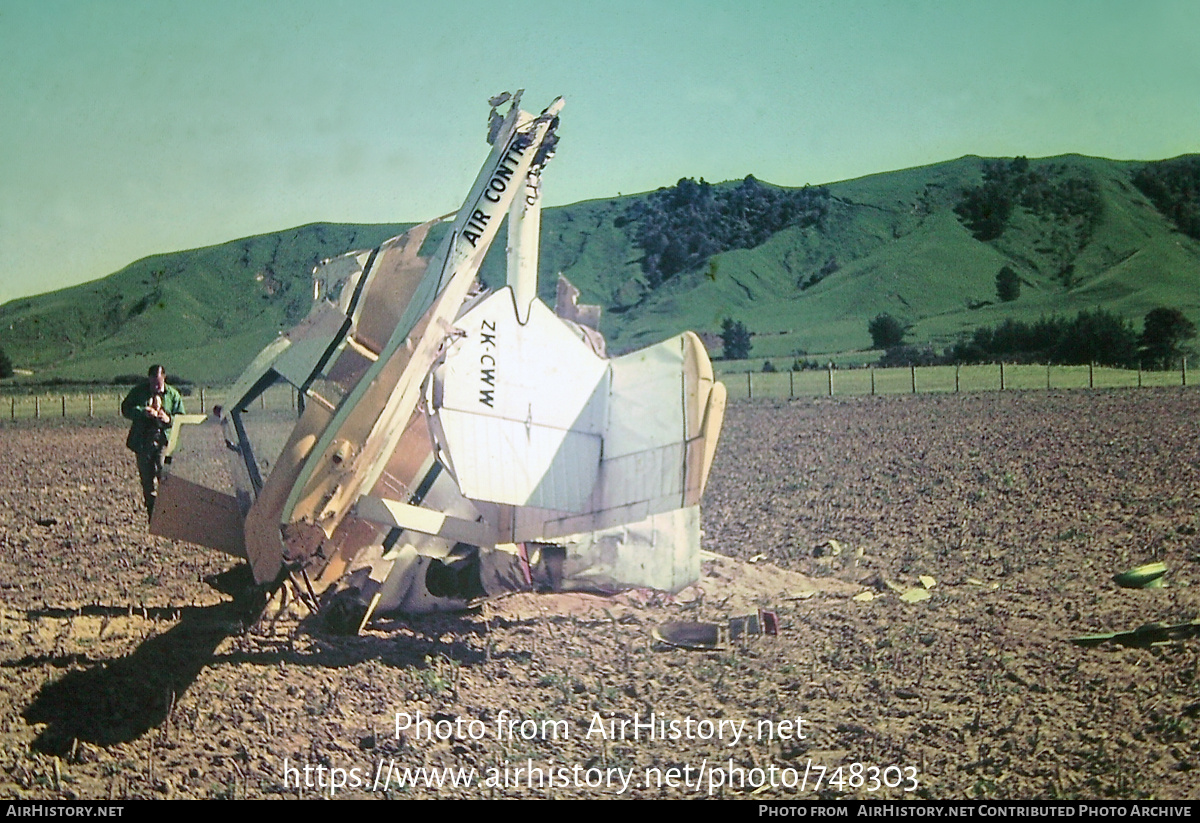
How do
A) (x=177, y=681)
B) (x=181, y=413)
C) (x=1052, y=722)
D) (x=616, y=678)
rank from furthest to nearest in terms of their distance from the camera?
(x=181, y=413) → (x=616, y=678) → (x=177, y=681) → (x=1052, y=722)

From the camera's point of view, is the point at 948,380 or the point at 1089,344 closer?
the point at 948,380

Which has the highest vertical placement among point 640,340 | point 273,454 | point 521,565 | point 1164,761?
point 640,340

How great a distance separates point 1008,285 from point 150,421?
95.4m

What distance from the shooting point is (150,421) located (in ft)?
30.3

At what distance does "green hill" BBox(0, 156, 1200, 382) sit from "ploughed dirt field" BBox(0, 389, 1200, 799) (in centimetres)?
6076

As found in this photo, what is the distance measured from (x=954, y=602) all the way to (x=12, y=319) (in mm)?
99004

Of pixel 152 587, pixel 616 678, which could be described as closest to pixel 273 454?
pixel 152 587

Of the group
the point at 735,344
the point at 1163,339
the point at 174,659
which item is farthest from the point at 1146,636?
the point at 735,344

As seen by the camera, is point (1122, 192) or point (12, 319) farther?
point (1122, 192)

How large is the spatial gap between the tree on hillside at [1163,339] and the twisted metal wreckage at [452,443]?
1608 inches

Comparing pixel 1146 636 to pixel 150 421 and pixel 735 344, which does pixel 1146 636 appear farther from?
pixel 735 344

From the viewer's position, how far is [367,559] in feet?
25.7

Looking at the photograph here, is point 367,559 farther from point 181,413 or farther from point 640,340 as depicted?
point 640,340

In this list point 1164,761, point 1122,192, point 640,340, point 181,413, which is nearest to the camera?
point 1164,761
